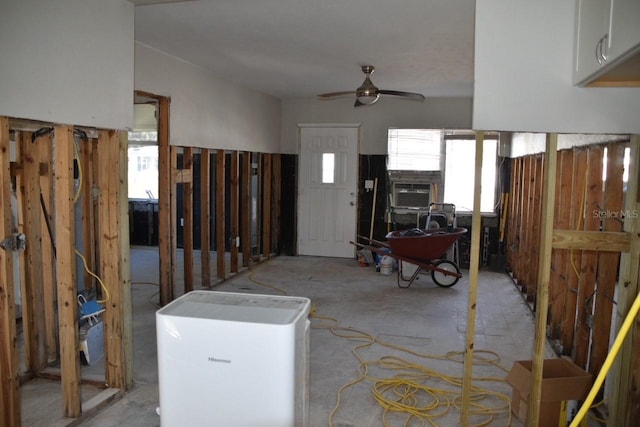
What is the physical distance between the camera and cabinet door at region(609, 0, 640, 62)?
150 centimetres

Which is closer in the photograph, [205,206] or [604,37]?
[604,37]

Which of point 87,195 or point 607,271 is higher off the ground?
point 87,195

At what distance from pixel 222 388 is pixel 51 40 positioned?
1994mm

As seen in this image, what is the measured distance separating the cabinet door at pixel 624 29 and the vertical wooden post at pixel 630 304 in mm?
939

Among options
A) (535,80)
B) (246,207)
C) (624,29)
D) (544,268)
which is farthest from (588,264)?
(246,207)

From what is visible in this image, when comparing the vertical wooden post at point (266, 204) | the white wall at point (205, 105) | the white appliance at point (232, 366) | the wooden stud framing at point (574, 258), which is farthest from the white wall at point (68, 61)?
the vertical wooden post at point (266, 204)

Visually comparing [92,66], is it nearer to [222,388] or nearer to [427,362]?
[222,388]

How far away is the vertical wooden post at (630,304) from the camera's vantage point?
242cm

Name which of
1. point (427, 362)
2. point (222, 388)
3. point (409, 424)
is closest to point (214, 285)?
point (427, 362)

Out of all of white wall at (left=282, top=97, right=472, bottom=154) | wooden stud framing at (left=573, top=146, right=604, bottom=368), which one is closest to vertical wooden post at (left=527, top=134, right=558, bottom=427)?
wooden stud framing at (left=573, top=146, right=604, bottom=368)

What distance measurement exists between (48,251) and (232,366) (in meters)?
2.35

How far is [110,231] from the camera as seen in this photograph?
3.07 m

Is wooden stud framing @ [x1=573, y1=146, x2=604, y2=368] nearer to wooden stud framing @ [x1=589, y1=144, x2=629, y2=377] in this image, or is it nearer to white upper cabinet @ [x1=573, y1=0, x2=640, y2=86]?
wooden stud framing @ [x1=589, y1=144, x2=629, y2=377]

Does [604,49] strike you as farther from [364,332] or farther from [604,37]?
[364,332]
